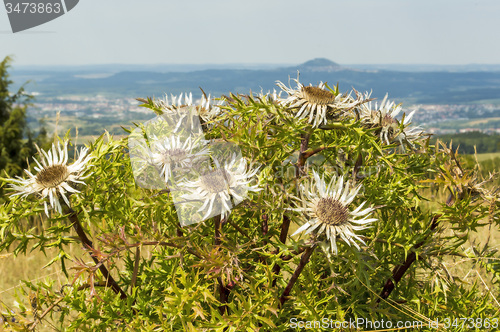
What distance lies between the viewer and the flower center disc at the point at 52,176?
5.50ft

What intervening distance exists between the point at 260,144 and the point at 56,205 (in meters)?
0.89

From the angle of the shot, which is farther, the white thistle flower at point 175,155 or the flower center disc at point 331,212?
the white thistle flower at point 175,155

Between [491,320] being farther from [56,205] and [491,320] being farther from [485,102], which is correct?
[485,102]

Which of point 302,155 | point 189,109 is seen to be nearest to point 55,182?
point 189,109

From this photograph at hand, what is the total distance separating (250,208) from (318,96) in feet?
1.84

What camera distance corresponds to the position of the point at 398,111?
200cm

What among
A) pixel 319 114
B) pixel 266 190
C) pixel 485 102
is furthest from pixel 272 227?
pixel 485 102

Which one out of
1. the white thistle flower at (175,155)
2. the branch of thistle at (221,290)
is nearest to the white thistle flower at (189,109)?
the white thistle flower at (175,155)

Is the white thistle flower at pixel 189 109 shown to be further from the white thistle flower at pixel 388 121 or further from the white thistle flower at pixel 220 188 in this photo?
the white thistle flower at pixel 388 121

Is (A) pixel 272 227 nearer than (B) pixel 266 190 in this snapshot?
No

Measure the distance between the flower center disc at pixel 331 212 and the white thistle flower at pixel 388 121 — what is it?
509 millimetres

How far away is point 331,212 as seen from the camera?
1.51m

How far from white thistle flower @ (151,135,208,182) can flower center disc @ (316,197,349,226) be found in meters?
0.55

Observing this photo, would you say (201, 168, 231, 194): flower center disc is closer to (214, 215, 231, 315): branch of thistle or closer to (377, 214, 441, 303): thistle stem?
(214, 215, 231, 315): branch of thistle
